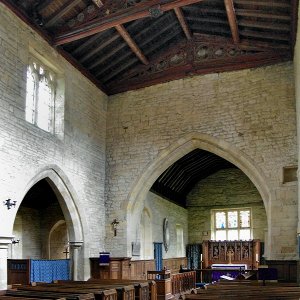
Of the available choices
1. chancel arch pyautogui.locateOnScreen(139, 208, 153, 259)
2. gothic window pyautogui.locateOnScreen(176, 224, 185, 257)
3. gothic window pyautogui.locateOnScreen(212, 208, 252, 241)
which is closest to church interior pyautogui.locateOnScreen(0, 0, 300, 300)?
chancel arch pyautogui.locateOnScreen(139, 208, 153, 259)

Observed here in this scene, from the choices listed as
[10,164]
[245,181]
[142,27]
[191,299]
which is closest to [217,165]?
[245,181]

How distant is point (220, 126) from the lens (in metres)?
10.8

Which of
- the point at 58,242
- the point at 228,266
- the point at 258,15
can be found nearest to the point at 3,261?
the point at 58,242

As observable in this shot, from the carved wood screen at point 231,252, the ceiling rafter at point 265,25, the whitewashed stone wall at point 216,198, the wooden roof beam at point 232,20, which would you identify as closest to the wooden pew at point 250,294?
the wooden roof beam at point 232,20

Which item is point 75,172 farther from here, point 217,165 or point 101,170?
point 217,165

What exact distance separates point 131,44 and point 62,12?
2.02m

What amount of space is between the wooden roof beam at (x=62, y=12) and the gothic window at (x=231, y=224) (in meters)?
10.4

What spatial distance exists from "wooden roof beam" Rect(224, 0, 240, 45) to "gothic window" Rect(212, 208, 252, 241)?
26.3 ft

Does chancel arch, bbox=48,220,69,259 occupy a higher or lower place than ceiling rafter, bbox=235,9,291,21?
lower

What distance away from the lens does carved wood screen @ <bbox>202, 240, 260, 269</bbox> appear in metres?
15.3

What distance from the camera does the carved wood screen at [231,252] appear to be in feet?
50.2

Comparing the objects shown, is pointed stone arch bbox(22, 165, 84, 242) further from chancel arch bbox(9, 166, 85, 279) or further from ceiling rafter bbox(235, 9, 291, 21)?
ceiling rafter bbox(235, 9, 291, 21)

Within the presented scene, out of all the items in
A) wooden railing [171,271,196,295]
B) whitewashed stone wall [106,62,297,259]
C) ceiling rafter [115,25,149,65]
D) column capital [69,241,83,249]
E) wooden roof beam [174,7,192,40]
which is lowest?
wooden railing [171,271,196,295]

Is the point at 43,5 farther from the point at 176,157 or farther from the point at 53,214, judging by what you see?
the point at 53,214
